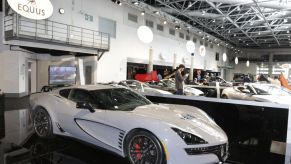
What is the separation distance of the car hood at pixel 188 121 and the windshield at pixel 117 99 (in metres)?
Answer: 0.30

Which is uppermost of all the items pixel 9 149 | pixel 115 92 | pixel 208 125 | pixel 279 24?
pixel 279 24

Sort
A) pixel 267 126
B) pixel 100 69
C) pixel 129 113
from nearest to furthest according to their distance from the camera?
pixel 129 113 < pixel 267 126 < pixel 100 69

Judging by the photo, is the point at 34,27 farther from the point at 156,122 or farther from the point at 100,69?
the point at 156,122

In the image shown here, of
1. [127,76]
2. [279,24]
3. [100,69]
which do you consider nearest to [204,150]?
[100,69]

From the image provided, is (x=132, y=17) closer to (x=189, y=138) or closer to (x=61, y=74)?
(x=61, y=74)

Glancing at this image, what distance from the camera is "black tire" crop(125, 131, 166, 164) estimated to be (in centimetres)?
243

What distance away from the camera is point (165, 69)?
1938 centimetres

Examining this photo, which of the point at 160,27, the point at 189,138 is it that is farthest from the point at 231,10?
the point at 189,138

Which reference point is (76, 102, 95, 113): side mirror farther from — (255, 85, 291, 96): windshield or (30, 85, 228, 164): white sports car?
(255, 85, 291, 96): windshield

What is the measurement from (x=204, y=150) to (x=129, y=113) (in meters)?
1.00

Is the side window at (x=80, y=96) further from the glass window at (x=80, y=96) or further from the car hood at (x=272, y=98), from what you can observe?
the car hood at (x=272, y=98)

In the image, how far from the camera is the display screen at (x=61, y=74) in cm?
1191

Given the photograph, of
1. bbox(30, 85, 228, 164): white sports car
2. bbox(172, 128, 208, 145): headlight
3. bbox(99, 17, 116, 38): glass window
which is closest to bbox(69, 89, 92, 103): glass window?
bbox(30, 85, 228, 164): white sports car

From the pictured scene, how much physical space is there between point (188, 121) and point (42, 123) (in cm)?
260
